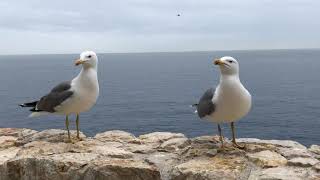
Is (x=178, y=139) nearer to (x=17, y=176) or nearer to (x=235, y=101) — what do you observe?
(x=235, y=101)

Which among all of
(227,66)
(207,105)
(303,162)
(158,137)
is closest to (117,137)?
(158,137)

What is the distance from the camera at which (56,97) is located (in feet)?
28.4

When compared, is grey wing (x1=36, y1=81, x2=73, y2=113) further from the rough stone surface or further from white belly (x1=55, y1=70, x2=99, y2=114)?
the rough stone surface

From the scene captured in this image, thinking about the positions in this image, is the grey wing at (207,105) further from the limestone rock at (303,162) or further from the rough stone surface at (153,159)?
the limestone rock at (303,162)

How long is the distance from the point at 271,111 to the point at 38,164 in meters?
53.4

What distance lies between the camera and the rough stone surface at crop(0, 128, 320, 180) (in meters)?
6.92

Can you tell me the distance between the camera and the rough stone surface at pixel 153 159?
6918mm

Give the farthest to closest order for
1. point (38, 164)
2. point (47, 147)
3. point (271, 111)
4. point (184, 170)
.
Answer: point (271, 111), point (47, 147), point (38, 164), point (184, 170)

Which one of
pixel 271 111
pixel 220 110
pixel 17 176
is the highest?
pixel 220 110

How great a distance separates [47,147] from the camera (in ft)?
27.0

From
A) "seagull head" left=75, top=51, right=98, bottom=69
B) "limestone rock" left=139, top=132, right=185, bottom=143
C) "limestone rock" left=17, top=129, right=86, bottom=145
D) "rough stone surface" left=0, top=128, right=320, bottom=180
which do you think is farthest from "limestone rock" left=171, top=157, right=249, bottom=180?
"limestone rock" left=17, top=129, right=86, bottom=145

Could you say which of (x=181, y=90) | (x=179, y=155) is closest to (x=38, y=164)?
(x=179, y=155)

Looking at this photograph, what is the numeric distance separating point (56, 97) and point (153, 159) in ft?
7.96

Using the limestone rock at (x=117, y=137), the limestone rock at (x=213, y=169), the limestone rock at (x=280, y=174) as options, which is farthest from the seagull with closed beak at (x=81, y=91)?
the limestone rock at (x=280, y=174)
